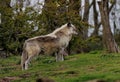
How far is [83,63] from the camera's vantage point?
1795 centimetres

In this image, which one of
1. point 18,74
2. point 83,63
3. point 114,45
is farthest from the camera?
point 114,45

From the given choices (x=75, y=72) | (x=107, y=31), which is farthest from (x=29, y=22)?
(x=75, y=72)

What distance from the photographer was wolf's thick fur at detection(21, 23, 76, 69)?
18.6 m

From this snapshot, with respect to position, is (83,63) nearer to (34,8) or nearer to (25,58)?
(25,58)

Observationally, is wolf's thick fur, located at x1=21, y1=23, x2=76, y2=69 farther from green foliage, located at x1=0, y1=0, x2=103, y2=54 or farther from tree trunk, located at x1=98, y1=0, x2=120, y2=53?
green foliage, located at x1=0, y1=0, x2=103, y2=54

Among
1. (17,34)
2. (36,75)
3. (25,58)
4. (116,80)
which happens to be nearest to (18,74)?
(36,75)

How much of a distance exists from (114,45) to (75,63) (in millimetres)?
5987

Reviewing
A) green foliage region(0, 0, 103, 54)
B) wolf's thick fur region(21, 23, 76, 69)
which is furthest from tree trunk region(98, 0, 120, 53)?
wolf's thick fur region(21, 23, 76, 69)

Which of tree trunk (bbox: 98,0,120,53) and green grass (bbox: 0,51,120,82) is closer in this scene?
green grass (bbox: 0,51,120,82)

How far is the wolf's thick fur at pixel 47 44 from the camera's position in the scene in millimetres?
18578

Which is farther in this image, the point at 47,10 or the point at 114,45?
the point at 47,10

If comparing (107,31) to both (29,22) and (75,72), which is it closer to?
(29,22)

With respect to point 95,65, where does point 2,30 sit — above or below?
above

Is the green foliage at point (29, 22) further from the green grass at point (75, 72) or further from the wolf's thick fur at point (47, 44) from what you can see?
the green grass at point (75, 72)
